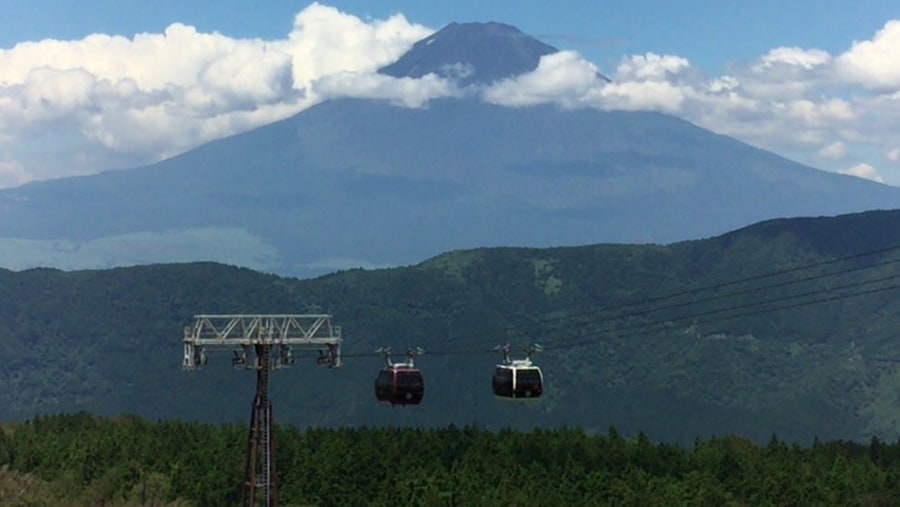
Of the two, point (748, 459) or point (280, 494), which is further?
point (748, 459)

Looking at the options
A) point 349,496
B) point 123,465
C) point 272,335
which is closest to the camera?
point 272,335

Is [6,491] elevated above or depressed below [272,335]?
below

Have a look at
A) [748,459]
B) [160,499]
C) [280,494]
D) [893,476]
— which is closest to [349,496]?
[280,494]

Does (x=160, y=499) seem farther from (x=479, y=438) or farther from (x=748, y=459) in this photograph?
(x=748, y=459)

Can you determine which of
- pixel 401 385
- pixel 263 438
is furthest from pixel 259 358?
pixel 401 385

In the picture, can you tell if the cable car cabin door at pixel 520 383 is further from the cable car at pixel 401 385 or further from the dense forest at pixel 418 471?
the dense forest at pixel 418 471

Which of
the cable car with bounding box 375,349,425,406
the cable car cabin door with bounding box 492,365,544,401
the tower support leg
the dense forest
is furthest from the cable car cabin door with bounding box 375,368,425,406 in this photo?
the dense forest

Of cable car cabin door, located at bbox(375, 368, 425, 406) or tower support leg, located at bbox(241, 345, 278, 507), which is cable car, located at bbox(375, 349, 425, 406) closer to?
cable car cabin door, located at bbox(375, 368, 425, 406)

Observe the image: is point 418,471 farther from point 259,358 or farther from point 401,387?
point 259,358

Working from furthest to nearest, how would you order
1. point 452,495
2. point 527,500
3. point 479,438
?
point 479,438, point 452,495, point 527,500
